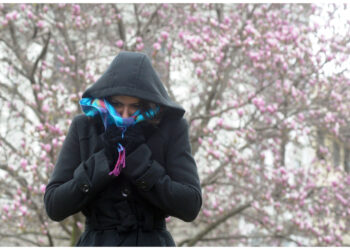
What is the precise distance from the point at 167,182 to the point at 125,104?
391mm

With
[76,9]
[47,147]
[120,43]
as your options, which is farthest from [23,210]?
[76,9]

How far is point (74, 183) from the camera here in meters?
1.97

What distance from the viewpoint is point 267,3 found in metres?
7.85

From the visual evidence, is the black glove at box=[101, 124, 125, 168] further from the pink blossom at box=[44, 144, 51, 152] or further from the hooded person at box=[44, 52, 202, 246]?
the pink blossom at box=[44, 144, 51, 152]

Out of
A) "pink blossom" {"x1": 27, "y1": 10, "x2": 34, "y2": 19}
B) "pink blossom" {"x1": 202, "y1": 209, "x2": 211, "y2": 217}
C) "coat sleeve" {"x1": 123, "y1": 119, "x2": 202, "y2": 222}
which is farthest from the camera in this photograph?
"pink blossom" {"x1": 202, "y1": 209, "x2": 211, "y2": 217}

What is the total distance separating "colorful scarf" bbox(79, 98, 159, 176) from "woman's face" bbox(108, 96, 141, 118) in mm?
28

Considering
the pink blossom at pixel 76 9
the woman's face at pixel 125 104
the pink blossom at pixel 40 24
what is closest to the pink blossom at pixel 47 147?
the pink blossom at pixel 40 24

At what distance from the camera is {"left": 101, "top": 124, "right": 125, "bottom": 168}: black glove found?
199 cm

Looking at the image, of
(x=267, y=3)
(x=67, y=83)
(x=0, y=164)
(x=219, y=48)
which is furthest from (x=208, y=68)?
(x=0, y=164)

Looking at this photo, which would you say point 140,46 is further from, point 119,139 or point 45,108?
point 119,139

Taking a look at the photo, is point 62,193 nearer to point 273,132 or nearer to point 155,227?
point 155,227

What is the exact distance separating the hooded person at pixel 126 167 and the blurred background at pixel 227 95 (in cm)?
428

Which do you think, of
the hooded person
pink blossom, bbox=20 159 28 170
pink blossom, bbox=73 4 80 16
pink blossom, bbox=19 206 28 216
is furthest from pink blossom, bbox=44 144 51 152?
the hooded person

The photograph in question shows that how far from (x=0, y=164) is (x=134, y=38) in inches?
108
